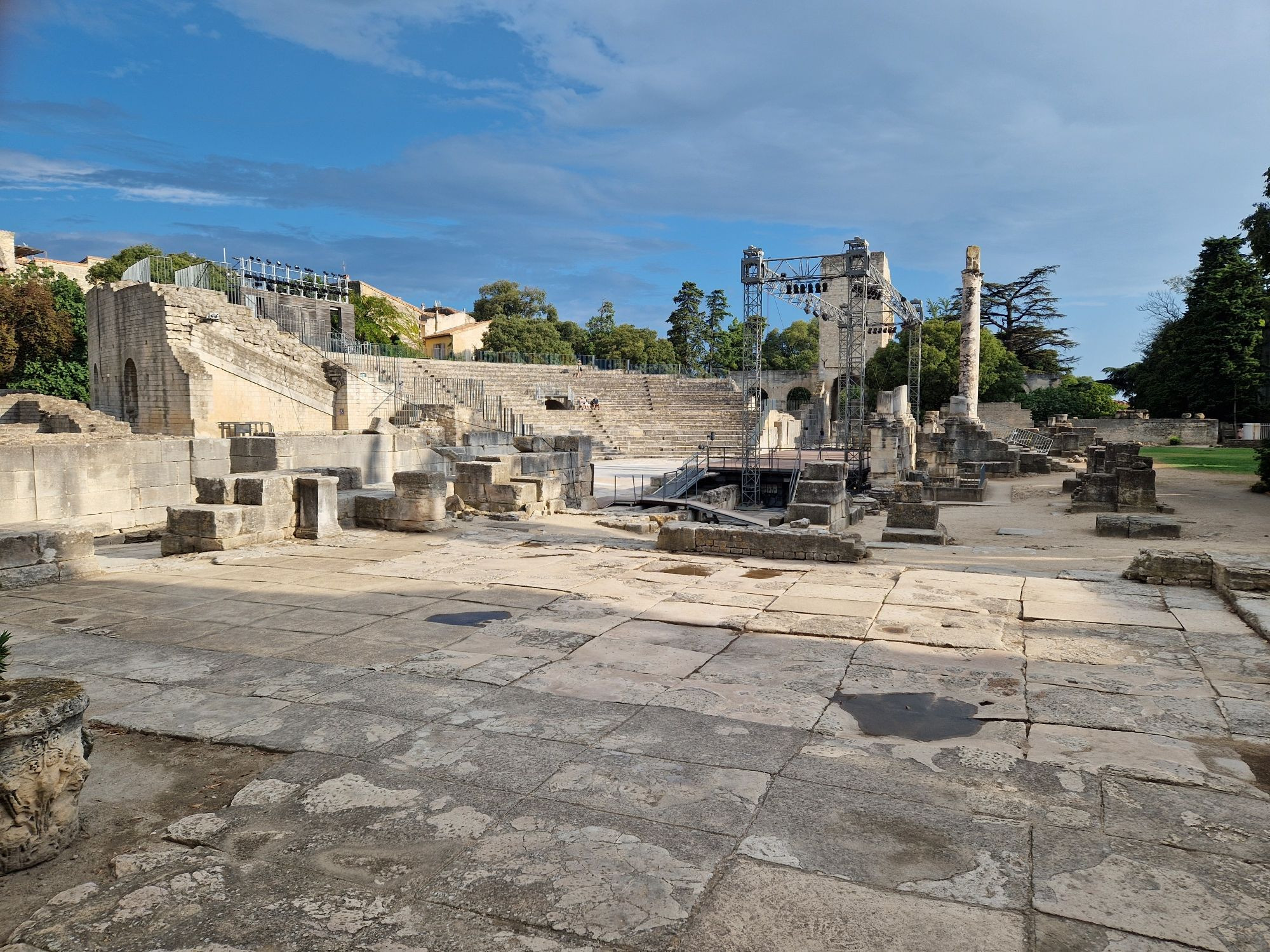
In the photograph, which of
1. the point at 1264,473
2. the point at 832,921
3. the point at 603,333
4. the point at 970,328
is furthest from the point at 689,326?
the point at 832,921

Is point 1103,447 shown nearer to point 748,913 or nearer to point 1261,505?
point 1261,505

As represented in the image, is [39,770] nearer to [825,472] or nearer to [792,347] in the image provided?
[825,472]

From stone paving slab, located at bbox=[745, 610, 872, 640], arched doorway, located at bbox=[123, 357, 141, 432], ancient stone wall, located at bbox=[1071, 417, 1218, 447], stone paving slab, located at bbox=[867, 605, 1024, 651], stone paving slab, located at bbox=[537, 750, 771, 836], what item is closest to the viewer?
stone paving slab, located at bbox=[537, 750, 771, 836]

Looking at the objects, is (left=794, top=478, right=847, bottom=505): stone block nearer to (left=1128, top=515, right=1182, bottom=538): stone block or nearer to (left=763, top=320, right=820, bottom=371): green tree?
(left=1128, top=515, right=1182, bottom=538): stone block

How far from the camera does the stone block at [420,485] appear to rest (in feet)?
38.3

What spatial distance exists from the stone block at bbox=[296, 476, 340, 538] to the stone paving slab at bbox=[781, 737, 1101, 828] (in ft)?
26.7

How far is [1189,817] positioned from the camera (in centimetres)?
344

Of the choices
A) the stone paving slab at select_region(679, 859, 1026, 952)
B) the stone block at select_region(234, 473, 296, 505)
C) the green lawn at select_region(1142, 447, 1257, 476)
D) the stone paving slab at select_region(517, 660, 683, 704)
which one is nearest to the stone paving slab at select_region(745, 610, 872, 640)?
the stone paving slab at select_region(517, 660, 683, 704)

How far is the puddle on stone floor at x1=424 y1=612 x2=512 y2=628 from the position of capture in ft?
21.6

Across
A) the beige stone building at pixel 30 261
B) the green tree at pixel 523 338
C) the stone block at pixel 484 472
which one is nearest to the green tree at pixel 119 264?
the beige stone building at pixel 30 261

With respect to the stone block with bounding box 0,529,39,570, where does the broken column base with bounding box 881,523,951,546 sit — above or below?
below

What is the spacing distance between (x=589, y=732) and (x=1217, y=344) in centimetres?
5118

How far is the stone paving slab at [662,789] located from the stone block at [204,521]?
728 cm

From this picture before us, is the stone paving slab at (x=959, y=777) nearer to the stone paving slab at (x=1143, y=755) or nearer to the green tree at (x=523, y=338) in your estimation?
the stone paving slab at (x=1143, y=755)
